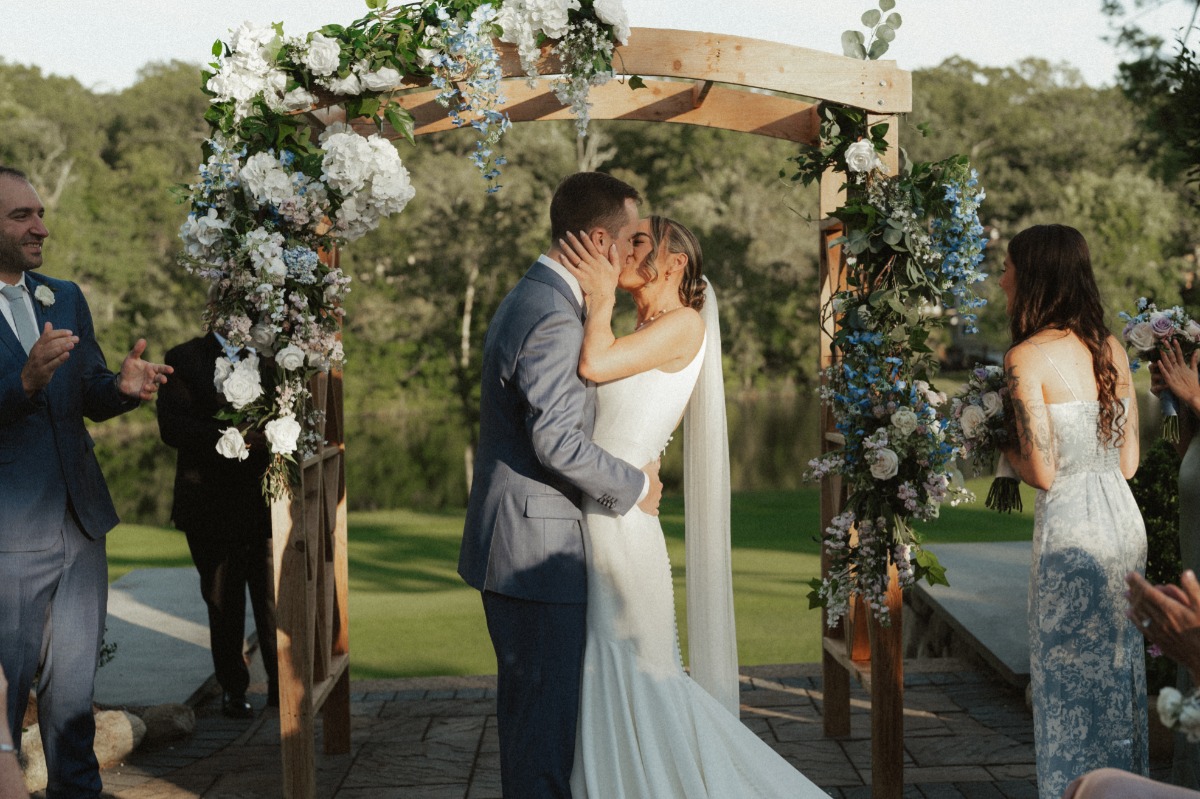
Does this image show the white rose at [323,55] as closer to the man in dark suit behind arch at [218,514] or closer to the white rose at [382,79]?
the white rose at [382,79]

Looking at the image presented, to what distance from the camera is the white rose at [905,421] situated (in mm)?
4270

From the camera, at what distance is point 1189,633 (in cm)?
207

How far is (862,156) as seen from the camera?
446 cm

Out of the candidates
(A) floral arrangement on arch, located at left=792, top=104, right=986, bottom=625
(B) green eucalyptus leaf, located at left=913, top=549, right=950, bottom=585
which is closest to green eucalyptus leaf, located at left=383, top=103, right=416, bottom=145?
(A) floral arrangement on arch, located at left=792, top=104, right=986, bottom=625

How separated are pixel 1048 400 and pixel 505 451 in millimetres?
1679

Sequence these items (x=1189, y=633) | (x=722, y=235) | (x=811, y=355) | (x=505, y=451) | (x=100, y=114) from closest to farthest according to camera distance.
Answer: (x=1189, y=633)
(x=505, y=451)
(x=722, y=235)
(x=811, y=355)
(x=100, y=114)

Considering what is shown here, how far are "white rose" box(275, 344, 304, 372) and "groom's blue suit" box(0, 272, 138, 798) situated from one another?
52 cm

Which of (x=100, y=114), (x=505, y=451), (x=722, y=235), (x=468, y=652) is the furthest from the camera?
(x=100, y=114)

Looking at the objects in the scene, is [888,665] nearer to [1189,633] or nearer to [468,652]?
[1189,633]

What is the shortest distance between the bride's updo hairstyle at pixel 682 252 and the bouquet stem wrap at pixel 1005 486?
1129 mm

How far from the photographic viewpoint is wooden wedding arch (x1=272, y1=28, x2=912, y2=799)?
428 cm

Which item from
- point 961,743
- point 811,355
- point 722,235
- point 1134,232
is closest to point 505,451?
point 961,743

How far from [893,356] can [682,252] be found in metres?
Result: 1.06

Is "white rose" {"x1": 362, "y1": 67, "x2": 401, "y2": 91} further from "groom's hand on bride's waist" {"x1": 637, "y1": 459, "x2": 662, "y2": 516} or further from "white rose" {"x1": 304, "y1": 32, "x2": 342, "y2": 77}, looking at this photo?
"groom's hand on bride's waist" {"x1": 637, "y1": 459, "x2": 662, "y2": 516}
